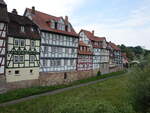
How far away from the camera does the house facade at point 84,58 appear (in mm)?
36750

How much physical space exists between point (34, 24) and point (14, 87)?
11789 mm

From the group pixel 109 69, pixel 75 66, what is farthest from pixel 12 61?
pixel 109 69

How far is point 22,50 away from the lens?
932 inches

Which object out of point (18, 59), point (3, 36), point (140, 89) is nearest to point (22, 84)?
point (18, 59)

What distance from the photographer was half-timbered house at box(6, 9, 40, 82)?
72.7ft

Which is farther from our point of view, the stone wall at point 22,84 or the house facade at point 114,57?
the house facade at point 114,57

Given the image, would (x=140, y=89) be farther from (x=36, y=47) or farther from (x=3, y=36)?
(x=3, y=36)

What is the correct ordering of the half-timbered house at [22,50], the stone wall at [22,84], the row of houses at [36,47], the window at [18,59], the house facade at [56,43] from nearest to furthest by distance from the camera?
the row of houses at [36,47] → the stone wall at [22,84] → the half-timbered house at [22,50] → the window at [18,59] → the house facade at [56,43]

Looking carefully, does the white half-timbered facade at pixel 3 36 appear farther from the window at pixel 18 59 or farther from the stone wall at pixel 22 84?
the stone wall at pixel 22 84

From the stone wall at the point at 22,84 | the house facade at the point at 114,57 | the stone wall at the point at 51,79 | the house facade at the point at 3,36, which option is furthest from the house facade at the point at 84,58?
the house facade at the point at 3,36

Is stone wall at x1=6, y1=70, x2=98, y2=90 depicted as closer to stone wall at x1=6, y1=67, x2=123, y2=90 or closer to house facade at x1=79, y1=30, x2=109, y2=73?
stone wall at x1=6, y1=67, x2=123, y2=90

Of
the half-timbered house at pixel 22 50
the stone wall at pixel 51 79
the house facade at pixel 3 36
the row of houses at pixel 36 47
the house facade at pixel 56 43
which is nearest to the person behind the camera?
the house facade at pixel 3 36

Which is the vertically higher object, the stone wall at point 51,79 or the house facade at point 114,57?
the house facade at point 114,57

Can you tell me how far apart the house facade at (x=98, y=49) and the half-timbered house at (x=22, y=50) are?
64.3 feet
